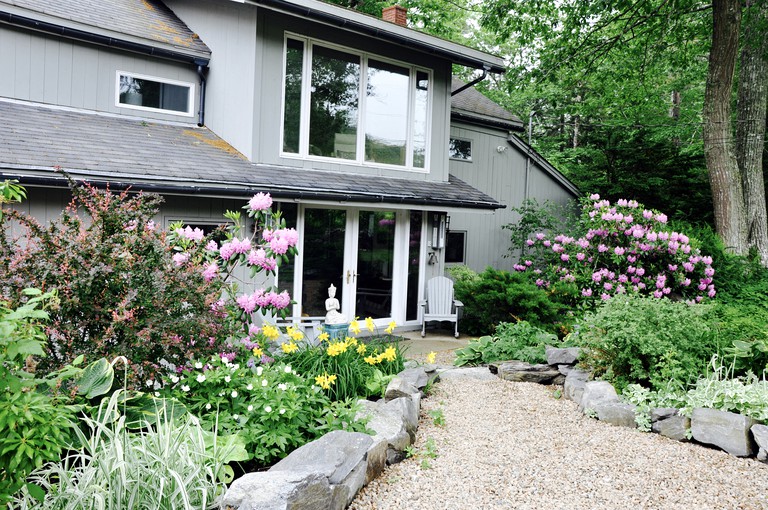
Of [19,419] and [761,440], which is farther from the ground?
[19,419]

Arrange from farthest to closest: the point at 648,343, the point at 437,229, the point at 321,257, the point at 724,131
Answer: the point at 724,131 < the point at 437,229 < the point at 321,257 < the point at 648,343

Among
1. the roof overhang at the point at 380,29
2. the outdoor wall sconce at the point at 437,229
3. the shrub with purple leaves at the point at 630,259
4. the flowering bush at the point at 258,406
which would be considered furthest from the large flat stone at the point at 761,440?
the roof overhang at the point at 380,29

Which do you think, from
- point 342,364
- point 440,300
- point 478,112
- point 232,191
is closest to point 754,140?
point 478,112

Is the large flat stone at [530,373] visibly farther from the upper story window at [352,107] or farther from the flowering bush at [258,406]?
the upper story window at [352,107]

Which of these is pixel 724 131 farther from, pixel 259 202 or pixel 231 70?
pixel 259 202

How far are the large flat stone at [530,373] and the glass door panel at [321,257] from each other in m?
3.60

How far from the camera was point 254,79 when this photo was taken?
8.73 m

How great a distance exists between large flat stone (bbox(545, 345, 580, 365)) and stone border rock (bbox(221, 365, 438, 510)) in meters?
2.16

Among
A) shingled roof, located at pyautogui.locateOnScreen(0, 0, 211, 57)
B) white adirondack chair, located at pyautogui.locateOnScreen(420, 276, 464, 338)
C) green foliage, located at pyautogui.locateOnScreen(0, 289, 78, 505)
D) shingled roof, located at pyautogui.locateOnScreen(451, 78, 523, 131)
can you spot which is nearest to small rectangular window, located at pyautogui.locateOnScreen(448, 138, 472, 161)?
shingled roof, located at pyautogui.locateOnScreen(451, 78, 523, 131)

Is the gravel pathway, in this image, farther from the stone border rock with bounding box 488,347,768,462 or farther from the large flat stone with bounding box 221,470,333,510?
the large flat stone with bounding box 221,470,333,510

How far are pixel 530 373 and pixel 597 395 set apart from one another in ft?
3.96

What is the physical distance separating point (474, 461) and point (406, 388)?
1.00 meters

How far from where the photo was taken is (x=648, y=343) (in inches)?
218

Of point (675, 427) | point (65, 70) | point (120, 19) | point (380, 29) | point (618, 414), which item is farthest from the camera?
point (120, 19)
